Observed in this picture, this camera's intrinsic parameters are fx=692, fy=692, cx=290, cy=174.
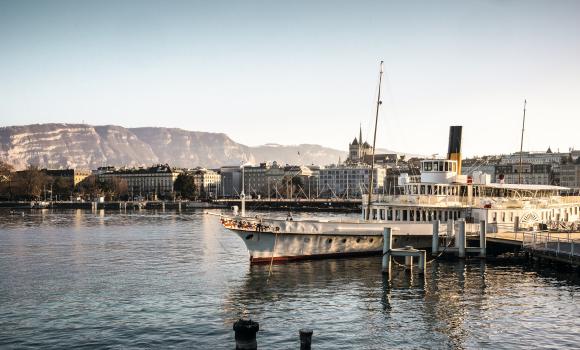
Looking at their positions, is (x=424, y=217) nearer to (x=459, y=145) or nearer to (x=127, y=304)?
(x=459, y=145)

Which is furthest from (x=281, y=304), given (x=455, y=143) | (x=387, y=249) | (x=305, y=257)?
(x=455, y=143)

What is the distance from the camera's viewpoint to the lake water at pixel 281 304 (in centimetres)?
3117

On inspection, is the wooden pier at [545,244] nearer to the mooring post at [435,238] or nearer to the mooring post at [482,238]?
the mooring post at [482,238]

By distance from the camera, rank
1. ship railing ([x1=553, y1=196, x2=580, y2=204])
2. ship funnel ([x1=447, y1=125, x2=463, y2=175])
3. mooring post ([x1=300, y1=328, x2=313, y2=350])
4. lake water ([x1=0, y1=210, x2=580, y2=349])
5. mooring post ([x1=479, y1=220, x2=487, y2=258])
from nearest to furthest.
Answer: mooring post ([x1=300, y1=328, x2=313, y2=350])
lake water ([x1=0, y1=210, x2=580, y2=349])
mooring post ([x1=479, y1=220, x2=487, y2=258])
ship funnel ([x1=447, y1=125, x2=463, y2=175])
ship railing ([x1=553, y1=196, x2=580, y2=204])

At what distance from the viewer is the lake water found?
3117 cm

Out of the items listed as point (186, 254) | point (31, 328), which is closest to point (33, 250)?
point (186, 254)

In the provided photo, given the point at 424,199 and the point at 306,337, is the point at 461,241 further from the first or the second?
the point at 306,337

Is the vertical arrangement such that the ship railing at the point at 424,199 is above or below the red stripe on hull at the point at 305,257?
above

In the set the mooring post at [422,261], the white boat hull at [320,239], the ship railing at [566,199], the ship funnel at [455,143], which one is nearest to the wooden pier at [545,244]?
the white boat hull at [320,239]

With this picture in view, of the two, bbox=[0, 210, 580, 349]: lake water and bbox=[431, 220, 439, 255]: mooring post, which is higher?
bbox=[431, 220, 439, 255]: mooring post

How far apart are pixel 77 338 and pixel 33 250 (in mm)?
39591

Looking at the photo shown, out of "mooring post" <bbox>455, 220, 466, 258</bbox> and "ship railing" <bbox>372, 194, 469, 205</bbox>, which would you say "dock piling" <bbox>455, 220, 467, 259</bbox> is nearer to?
"mooring post" <bbox>455, 220, 466, 258</bbox>

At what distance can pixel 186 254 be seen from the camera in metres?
64.0

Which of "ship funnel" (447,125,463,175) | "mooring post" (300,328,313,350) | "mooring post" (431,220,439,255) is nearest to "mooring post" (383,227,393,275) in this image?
"mooring post" (431,220,439,255)
